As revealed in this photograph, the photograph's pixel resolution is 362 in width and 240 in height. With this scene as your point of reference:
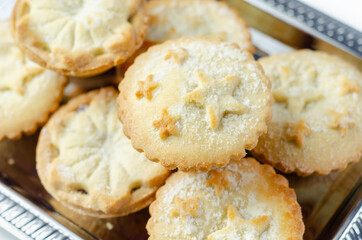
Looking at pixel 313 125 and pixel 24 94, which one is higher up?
pixel 313 125

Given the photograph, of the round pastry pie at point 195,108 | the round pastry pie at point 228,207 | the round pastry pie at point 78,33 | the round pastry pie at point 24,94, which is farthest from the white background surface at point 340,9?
the round pastry pie at point 228,207

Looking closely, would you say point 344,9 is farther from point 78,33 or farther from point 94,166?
point 94,166

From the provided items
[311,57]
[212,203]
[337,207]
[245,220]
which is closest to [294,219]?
[245,220]

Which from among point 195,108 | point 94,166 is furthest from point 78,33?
point 195,108

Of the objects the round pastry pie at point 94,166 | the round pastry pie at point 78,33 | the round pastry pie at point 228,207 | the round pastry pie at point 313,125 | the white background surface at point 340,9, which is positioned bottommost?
the round pastry pie at point 94,166

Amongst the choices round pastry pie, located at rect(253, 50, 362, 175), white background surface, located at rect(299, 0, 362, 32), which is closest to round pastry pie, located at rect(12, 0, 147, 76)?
round pastry pie, located at rect(253, 50, 362, 175)

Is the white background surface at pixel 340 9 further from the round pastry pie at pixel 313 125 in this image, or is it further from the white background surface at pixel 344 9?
the round pastry pie at pixel 313 125
